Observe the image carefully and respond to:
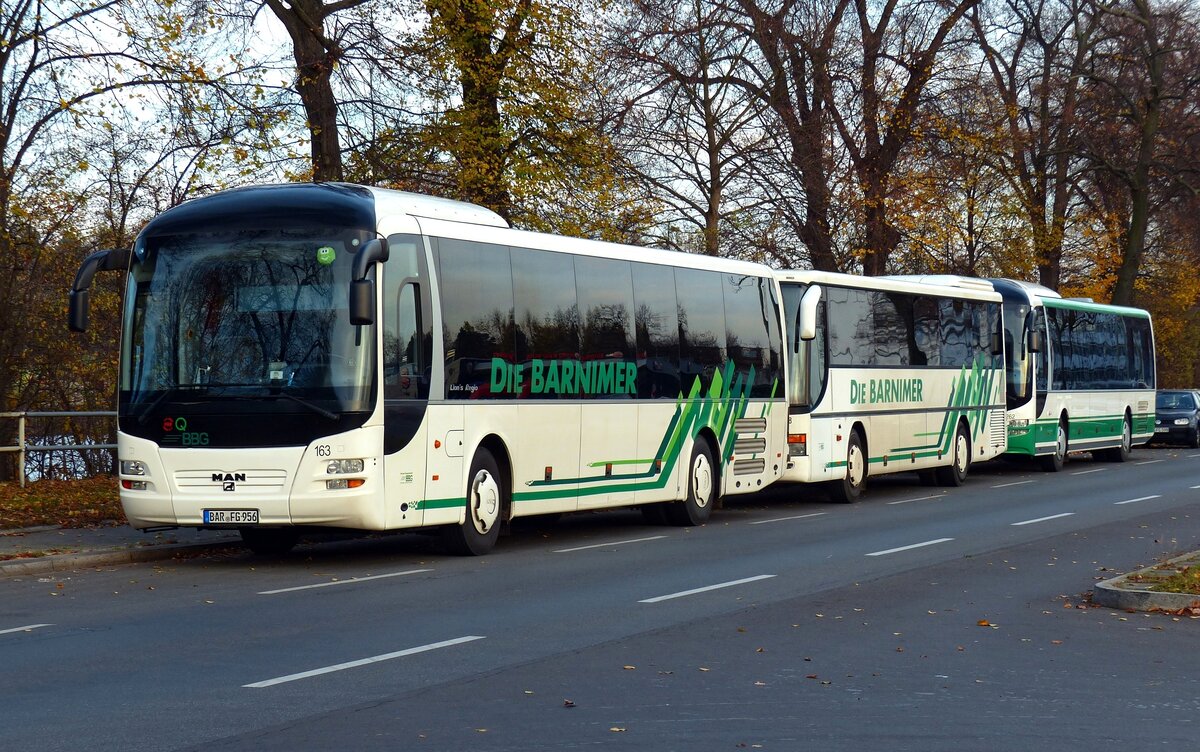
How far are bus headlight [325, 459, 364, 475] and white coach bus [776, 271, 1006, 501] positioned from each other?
10.2 m

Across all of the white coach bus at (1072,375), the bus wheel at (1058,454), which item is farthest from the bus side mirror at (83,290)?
the bus wheel at (1058,454)

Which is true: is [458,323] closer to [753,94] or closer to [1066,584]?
[1066,584]

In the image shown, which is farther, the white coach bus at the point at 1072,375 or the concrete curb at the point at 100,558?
the white coach bus at the point at 1072,375

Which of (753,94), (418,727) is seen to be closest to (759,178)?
(753,94)

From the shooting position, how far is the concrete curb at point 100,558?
46.8 ft

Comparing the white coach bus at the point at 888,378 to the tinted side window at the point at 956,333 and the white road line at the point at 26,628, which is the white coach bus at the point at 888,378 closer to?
the tinted side window at the point at 956,333

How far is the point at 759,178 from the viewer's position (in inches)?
1428

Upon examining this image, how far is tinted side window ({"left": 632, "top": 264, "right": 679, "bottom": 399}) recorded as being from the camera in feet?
63.0

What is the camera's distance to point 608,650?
9695 millimetres

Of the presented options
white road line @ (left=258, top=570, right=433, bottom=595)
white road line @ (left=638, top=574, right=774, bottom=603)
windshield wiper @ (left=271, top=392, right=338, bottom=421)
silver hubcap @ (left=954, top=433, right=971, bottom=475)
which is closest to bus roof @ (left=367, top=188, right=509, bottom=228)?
windshield wiper @ (left=271, top=392, right=338, bottom=421)

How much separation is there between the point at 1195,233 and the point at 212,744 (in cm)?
4715

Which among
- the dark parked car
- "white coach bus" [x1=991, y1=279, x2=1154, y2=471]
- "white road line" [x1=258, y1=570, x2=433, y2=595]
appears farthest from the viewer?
the dark parked car

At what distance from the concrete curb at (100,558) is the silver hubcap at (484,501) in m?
2.93

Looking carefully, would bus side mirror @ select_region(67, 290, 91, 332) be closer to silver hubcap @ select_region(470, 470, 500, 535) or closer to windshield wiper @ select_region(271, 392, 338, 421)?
windshield wiper @ select_region(271, 392, 338, 421)
